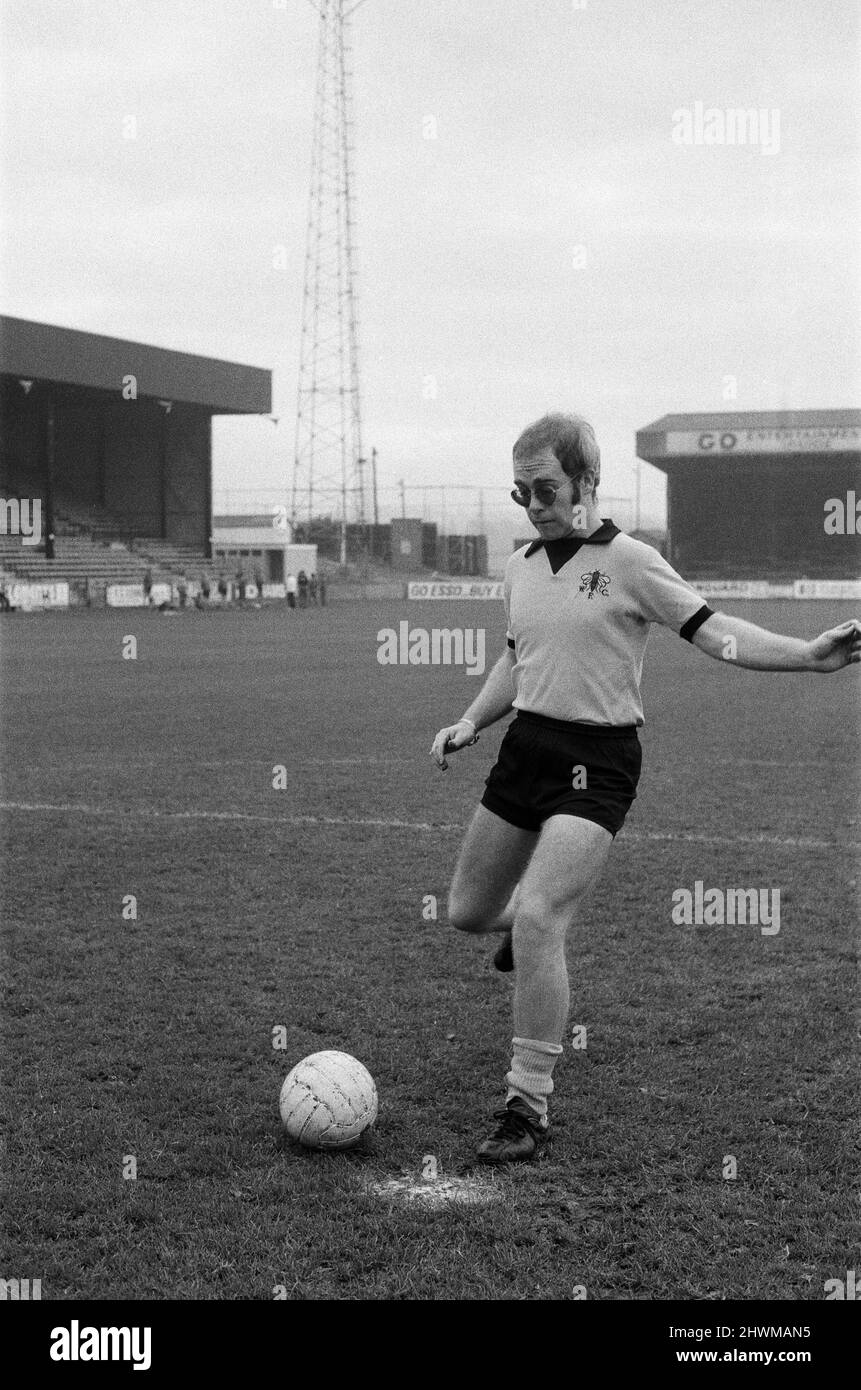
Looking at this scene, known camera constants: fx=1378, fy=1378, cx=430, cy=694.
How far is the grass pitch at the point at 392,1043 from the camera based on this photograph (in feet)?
10.9

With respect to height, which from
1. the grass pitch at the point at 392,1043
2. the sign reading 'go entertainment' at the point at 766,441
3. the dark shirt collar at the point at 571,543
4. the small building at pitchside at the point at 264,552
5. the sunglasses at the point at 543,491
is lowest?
the grass pitch at the point at 392,1043

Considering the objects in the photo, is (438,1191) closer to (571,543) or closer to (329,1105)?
(329,1105)

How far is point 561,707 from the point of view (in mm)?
4148

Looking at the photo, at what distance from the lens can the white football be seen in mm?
3889

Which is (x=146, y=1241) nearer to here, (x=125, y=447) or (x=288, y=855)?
(x=288, y=855)

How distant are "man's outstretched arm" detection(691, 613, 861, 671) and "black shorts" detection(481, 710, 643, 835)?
0.41 metres

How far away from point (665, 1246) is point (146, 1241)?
1.27m

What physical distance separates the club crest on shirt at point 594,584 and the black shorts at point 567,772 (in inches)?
15.6

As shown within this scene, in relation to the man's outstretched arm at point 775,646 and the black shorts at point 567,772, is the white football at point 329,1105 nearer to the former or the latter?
the black shorts at point 567,772

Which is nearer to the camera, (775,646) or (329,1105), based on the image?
(775,646)

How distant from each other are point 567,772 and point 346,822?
16.1 feet

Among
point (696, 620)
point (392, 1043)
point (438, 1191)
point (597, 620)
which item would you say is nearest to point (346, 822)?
point (392, 1043)

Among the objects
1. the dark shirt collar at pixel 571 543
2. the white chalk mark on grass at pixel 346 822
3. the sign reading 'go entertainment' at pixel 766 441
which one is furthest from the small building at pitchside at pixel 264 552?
the dark shirt collar at pixel 571 543

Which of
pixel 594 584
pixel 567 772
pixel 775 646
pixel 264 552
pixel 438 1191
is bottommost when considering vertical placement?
pixel 438 1191
